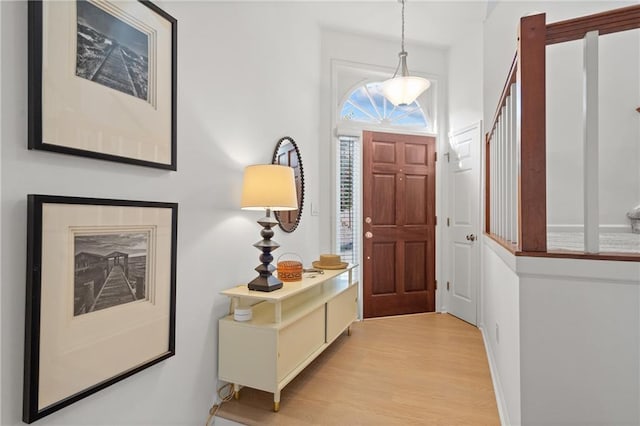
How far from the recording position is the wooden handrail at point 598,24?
3.76 ft

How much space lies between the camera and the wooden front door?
3.74 metres

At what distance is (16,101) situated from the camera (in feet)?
3.51

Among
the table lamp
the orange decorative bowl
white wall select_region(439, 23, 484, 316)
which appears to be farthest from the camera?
white wall select_region(439, 23, 484, 316)

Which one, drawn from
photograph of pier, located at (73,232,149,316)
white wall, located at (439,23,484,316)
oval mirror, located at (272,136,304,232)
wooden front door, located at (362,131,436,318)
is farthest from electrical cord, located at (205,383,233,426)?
white wall, located at (439,23,484,316)

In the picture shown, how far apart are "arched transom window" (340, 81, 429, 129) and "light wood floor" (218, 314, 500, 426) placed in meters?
2.38

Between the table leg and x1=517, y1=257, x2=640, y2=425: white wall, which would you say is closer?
x1=517, y1=257, x2=640, y2=425: white wall

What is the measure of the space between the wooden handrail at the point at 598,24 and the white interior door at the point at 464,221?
231 centimetres

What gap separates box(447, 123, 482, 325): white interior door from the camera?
140 inches

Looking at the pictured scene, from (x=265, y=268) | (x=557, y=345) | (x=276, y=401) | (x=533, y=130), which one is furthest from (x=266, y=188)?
(x=557, y=345)

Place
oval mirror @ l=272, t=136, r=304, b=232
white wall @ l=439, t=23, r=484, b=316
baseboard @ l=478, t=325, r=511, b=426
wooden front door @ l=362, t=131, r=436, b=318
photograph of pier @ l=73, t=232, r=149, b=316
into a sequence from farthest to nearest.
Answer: wooden front door @ l=362, t=131, r=436, b=318, white wall @ l=439, t=23, r=484, b=316, oval mirror @ l=272, t=136, r=304, b=232, baseboard @ l=478, t=325, r=511, b=426, photograph of pier @ l=73, t=232, r=149, b=316

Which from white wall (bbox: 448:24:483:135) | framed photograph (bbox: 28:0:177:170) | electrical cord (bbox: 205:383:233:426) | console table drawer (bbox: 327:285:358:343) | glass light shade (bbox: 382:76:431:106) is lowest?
electrical cord (bbox: 205:383:233:426)

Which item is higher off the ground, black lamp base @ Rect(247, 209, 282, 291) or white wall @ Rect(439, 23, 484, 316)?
white wall @ Rect(439, 23, 484, 316)

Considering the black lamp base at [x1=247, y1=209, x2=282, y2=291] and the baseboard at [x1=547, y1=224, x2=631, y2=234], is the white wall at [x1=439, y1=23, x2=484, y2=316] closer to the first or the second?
the baseboard at [x1=547, y1=224, x2=631, y2=234]

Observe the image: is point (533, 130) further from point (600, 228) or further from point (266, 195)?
point (600, 228)
